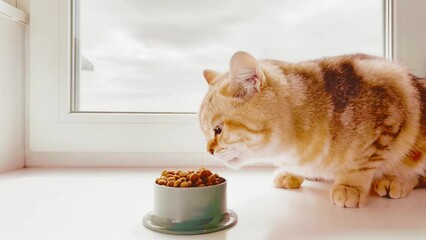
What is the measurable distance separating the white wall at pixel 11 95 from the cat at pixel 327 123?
2.19 feet

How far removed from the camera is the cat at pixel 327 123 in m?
0.92

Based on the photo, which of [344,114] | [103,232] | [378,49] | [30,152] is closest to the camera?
[103,232]

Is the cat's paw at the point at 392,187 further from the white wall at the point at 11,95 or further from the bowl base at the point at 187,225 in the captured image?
the white wall at the point at 11,95

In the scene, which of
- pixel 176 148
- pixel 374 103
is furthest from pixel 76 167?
pixel 374 103

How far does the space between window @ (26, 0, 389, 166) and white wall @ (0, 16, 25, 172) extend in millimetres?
28

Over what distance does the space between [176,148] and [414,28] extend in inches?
35.4

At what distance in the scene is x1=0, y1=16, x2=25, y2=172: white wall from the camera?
123 cm

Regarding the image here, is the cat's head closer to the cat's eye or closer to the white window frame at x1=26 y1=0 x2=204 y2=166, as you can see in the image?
the cat's eye

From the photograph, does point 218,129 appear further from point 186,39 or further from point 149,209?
point 186,39

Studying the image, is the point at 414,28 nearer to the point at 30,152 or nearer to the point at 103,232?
the point at 103,232

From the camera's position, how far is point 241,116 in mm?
913

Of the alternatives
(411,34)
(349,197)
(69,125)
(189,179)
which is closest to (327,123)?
(349,197)

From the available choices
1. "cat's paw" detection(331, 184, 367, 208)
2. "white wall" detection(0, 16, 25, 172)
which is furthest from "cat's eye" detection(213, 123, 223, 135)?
"white wall" detection(0, 16, 25, 172)

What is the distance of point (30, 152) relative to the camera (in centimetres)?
134
